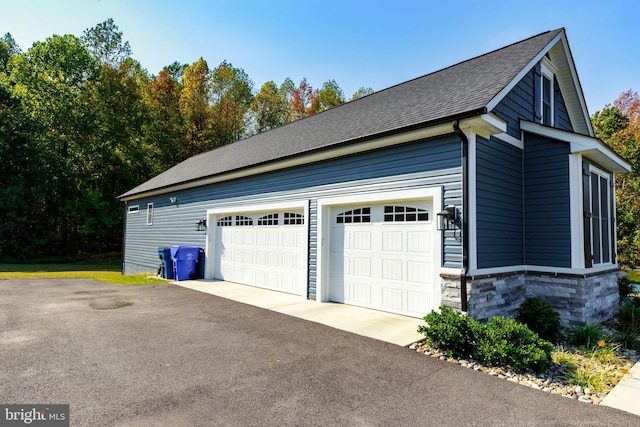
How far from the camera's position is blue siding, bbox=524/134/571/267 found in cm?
651

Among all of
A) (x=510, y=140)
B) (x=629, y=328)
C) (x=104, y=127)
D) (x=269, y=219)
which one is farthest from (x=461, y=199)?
(x=104, y=127)

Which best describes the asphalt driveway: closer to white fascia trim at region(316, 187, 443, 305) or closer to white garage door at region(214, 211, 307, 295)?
white fascia trim at region(316, 187, 443, 305)

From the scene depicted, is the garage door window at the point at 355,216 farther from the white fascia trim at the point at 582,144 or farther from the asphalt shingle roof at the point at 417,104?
the white fascia trim at the point at 582,144

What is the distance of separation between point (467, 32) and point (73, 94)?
25635 mm

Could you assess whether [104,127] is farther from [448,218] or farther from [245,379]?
[245,379]

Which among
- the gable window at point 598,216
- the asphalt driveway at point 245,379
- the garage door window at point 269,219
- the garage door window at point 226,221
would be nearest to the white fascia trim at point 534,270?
the gable window at point 598,216

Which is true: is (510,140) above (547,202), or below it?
above

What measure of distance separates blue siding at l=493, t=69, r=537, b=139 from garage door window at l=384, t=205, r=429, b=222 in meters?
2.28

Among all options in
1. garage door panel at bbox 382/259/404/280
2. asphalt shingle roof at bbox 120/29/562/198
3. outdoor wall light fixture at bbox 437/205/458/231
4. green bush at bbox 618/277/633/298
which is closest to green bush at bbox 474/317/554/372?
outdoor wall light fixture at bbox 437/205/458/231

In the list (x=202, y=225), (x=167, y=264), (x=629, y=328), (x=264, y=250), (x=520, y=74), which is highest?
(x=520, y=74)

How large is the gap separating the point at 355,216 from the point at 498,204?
2.78m

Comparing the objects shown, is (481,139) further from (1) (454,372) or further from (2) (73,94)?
(2) (73,94)

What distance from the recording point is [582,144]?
634cm

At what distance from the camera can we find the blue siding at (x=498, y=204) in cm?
601
